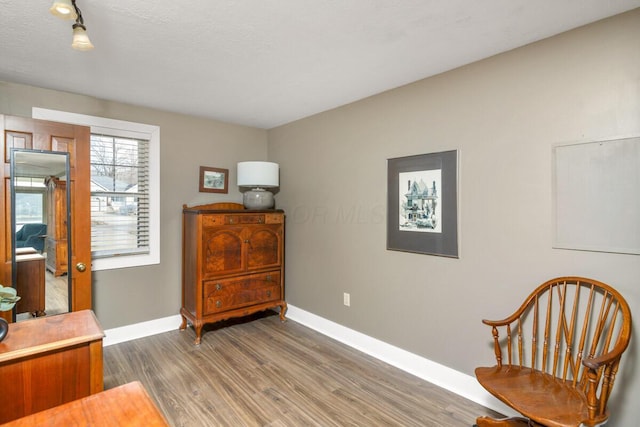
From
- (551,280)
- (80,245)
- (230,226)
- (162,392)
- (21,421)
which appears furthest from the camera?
(230,226)

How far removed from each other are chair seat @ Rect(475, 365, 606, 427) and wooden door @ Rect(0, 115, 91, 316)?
2995mm

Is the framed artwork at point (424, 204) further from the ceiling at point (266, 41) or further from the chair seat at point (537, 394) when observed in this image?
the chair seat at point (537, 394)

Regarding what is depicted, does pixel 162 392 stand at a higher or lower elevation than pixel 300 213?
lower

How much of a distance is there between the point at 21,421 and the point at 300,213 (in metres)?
2.87

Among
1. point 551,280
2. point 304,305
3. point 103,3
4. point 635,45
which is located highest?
point 103,3

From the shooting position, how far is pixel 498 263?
2146mm

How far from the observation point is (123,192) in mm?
3238

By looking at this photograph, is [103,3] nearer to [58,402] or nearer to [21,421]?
[21,421]

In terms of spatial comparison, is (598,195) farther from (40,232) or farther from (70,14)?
(40,232)

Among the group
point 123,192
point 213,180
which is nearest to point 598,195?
point 213,180

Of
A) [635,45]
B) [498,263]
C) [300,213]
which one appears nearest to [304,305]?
[300,213]

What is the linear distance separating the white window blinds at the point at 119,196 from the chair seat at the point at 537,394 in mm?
3242

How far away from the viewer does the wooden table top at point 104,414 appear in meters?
1.05

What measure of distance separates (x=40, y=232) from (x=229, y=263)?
1517mm
